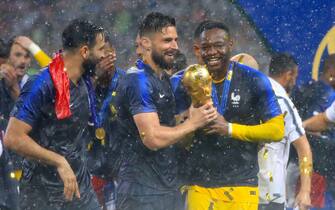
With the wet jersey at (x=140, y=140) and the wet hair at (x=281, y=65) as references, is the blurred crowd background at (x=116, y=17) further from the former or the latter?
the wet jersey at (x=140, y=140)

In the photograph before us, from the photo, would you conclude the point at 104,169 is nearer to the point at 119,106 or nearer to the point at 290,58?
the point at 119,106

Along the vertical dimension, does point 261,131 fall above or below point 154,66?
below

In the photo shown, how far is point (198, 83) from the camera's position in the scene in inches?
214

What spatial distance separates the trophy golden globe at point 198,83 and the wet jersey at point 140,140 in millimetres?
415

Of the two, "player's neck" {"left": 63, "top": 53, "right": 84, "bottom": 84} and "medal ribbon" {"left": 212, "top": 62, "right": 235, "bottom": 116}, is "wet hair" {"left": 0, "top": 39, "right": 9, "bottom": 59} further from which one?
"medal ribbon" {"left": 212, "top": 62, "right": 235, "bottom": 116}

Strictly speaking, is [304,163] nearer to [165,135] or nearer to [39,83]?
[165,135]

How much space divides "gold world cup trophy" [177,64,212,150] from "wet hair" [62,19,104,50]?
0.70 m

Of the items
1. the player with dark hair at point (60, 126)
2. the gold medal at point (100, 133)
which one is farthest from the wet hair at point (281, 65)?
the player with dark hair at point (60, 126)

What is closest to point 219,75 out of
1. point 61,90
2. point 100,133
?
point 61,90

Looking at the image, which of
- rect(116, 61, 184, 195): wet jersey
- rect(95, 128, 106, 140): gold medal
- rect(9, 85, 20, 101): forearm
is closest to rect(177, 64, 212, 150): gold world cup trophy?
rect(116, 61, 184, 195): wet jersey

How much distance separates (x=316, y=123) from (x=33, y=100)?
2812 mm

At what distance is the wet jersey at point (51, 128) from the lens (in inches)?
216

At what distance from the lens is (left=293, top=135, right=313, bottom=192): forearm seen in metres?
6.77

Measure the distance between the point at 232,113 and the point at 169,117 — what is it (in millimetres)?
401
